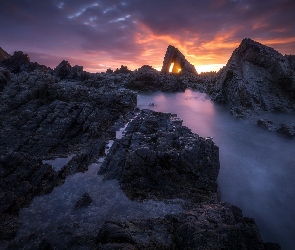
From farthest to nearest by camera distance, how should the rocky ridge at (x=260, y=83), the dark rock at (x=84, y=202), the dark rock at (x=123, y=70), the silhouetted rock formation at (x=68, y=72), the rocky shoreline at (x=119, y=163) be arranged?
the dark rock at (x=123, y=70) < the silhouetted rock formation at (x=68, y=72) < the rocky ridge at (x=260, y=83) < the dark rock at (x=84, y=202) < the rocky shoreline at (x=119, y=163)

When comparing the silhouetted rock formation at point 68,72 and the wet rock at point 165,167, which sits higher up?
the silhouetted rock formation at point 68,72

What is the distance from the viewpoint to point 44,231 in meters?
9.71

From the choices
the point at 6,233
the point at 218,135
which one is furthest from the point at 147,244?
the point at 218,135

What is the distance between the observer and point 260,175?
1745cm

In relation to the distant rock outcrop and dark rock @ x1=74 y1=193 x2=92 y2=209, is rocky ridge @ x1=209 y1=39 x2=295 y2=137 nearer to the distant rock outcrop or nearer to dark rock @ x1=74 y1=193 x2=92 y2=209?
the distant rock outcrop

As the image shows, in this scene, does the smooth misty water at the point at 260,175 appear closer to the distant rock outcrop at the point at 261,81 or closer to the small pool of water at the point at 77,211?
the small pool of water at the point at 77,211

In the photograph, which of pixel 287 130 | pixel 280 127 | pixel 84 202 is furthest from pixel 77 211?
pixel 280 127

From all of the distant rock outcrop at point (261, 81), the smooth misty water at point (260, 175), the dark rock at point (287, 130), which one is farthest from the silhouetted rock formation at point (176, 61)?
the dark rock at point (287, 130)

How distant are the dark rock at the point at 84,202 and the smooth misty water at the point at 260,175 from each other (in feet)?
31.1

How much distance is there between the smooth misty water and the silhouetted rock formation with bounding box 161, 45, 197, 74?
280ft

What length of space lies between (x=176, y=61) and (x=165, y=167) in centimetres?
10805

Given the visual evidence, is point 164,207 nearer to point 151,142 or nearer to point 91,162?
point 151,142

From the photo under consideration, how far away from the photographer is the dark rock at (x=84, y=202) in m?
11.4

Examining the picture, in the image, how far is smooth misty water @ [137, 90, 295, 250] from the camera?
12556 mm
